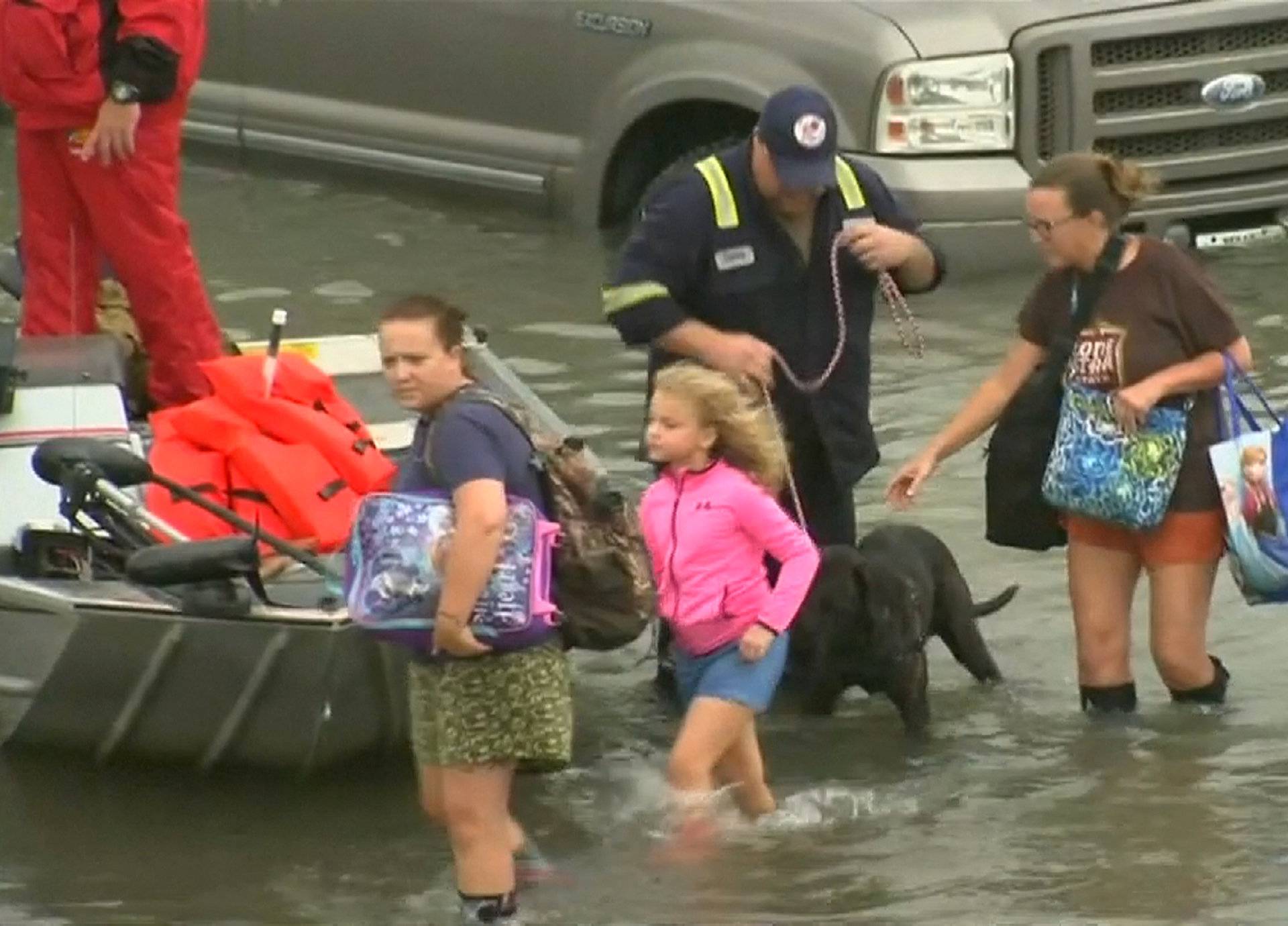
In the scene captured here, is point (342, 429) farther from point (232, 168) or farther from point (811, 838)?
point (232, 168)

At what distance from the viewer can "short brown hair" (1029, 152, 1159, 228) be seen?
8.02 meters

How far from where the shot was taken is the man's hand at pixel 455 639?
6.57 meters

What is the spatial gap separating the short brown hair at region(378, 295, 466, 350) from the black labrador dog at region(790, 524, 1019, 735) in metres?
1.78

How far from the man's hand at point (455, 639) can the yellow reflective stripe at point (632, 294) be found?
174 centimetres

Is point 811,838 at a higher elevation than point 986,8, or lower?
lower

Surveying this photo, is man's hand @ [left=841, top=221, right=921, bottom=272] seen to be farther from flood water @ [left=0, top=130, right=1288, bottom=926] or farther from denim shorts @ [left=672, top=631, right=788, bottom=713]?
flood water @ [left=0, top=130, right=1288, bottom=926]

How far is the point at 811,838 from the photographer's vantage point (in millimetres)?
7590

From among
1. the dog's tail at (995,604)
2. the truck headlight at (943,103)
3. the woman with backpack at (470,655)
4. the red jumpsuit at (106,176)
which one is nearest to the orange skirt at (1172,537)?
the dog's tail at (995,604)

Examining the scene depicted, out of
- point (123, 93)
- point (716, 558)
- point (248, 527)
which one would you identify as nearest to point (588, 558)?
point (716, 558)

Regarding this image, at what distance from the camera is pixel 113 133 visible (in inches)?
362

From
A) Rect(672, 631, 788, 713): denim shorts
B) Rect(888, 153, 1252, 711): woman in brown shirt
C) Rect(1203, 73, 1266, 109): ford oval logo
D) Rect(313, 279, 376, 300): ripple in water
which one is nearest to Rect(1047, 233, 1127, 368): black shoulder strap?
Rect(888, 153, 1252, 711): woman in brown shirt

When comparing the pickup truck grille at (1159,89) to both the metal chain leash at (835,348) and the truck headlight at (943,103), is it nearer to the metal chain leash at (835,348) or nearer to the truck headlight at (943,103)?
the truck headlight at (943,103)

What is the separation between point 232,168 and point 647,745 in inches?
266

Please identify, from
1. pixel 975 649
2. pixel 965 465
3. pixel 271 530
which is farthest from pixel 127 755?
pixel 965 465
